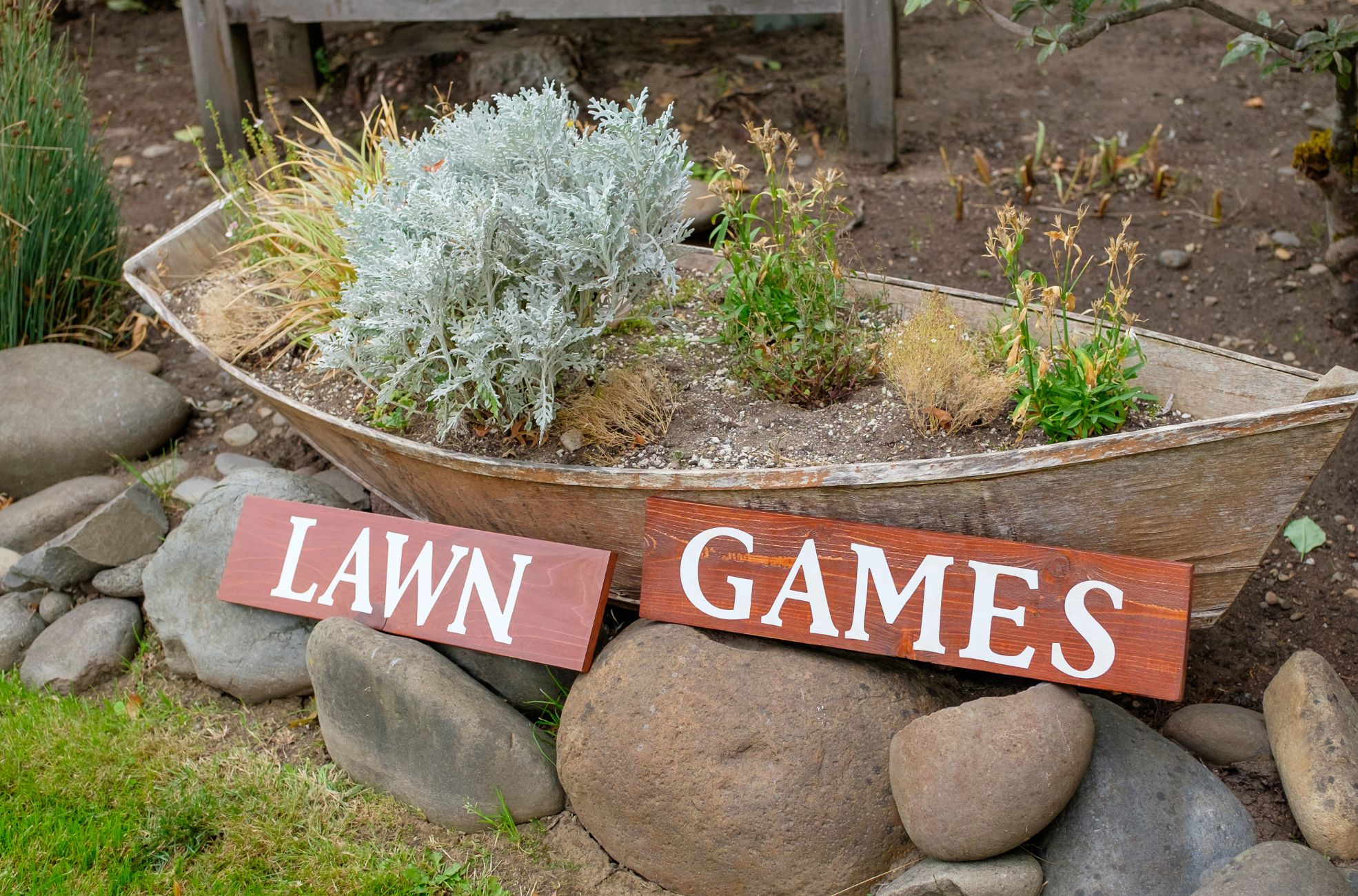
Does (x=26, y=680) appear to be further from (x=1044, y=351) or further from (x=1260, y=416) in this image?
(x=1260, y=416)

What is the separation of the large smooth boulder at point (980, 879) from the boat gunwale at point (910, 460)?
817 mm

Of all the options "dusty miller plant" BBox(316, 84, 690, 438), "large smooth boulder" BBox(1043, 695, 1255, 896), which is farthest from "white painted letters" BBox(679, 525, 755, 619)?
"large smooth boulder" BBox(1043, 695, 1255, 896)

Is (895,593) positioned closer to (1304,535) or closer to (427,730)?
(427,730)

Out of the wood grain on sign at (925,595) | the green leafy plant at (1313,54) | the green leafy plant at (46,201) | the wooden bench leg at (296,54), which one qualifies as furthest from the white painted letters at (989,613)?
the wooden bench leg at (296,54)

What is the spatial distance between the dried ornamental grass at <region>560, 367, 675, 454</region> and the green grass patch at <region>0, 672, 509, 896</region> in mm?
1067

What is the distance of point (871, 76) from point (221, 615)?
3314mm

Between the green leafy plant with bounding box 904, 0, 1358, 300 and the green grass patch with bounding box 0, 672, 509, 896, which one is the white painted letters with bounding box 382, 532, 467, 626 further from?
the green leafy plant with bounding box 904, 0, 1358, 300

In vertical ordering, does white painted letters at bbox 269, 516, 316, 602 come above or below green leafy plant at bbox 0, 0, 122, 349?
below

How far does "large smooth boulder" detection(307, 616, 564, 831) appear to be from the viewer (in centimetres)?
283

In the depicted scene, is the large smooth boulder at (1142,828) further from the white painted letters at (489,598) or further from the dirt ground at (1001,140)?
the white painted letters at (489,598)

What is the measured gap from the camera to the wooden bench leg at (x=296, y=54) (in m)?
5.92

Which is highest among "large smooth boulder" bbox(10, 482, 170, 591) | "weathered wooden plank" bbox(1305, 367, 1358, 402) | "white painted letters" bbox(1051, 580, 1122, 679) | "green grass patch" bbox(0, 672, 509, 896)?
"weathered wooden plank" bbox(1305, 367, 1358, 402)

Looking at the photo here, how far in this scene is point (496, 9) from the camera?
Result: 510 centimetres

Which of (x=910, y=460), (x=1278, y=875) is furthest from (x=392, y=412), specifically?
(x=1278, y=875)
